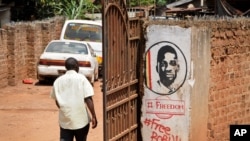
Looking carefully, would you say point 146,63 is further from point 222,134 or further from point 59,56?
point 59,56

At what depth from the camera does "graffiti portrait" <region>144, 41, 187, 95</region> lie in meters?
7.60

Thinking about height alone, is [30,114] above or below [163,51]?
below

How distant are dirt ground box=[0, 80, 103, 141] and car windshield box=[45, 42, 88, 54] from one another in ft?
→ 3.82

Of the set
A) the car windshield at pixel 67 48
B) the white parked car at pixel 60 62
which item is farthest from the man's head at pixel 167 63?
the car windshield at pixel 67 48

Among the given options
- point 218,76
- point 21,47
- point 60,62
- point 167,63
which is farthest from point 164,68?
point 21,47

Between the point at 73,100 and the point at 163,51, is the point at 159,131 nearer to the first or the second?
the point at 163,51

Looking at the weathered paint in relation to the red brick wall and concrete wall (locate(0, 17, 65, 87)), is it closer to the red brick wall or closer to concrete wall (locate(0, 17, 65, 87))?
the red brick wall

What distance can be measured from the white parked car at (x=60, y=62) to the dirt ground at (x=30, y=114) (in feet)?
1.52

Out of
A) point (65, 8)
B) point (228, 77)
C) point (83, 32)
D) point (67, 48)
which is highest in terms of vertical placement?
point (65, 8)

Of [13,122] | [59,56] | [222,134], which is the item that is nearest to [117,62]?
[222,134]

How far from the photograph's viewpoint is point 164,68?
7.61 metres

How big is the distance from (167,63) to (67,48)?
1103cm

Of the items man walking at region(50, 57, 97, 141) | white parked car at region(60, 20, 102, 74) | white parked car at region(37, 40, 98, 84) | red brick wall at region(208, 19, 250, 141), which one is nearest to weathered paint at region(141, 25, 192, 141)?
red brick wall at region(208, 19, 250, 141)

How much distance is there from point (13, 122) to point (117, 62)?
19.4 ft
